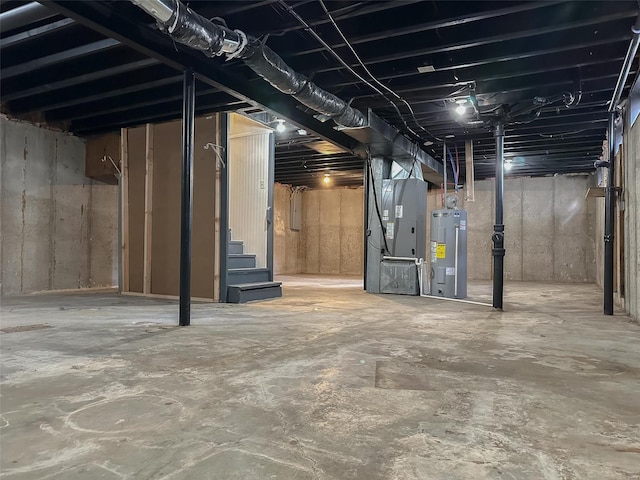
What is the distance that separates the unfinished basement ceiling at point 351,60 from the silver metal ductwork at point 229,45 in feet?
0.84

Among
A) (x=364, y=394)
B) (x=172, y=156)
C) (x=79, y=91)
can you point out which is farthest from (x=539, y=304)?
(x=79, y=91)

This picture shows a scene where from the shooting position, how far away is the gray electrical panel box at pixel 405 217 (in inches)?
272

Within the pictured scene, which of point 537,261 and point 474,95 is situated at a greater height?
point 474,95

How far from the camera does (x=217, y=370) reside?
252 cm

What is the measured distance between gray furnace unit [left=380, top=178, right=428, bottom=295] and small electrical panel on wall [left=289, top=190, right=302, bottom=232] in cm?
596

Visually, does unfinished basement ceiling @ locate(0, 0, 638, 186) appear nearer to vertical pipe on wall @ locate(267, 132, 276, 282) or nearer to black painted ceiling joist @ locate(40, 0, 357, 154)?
black painted ceiling joist @ locate(40, 0, 357, 154)

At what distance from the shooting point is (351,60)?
14.0ft

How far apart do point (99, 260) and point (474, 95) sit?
252 inches

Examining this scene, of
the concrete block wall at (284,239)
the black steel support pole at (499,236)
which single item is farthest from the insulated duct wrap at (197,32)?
the concrete block wall at (284,239)

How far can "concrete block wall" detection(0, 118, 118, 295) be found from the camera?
6207 millimetres

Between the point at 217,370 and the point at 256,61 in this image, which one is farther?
the point at 256,61

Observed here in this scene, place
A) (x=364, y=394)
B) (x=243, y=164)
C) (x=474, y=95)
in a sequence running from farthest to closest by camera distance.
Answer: (x=243, y=164), (x=474, y=95), (x=364, y=394)

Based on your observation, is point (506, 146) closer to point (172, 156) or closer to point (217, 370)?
point (172, 156)

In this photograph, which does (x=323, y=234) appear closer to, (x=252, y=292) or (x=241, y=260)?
(x=241, y=260)
